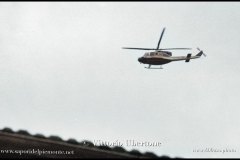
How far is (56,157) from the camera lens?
89.4ft

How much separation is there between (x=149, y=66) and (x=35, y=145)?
2380cm

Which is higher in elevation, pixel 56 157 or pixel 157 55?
pixel 157 55

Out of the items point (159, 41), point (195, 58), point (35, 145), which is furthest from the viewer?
point (195, 58)

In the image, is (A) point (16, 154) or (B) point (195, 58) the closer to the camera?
(A) point (16, 154)

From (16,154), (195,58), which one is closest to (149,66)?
(195,58)

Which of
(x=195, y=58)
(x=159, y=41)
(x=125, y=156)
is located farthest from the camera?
(x=195, y=58)

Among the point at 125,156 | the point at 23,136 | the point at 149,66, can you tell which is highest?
the point at 149,66

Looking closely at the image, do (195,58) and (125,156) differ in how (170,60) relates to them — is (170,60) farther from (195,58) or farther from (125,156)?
(125,156)

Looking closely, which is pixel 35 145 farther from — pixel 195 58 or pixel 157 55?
pixel 195 58

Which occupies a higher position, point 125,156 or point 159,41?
point 159,41

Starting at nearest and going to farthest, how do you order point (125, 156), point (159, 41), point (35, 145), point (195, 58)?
point (125, 156), point (35, 145), point (159, 41), point (195, 58)

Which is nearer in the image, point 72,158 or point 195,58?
point 72,158

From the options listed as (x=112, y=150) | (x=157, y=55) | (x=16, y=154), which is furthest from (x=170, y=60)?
(x=16, y=154)

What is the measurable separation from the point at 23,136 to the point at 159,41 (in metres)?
23.7
